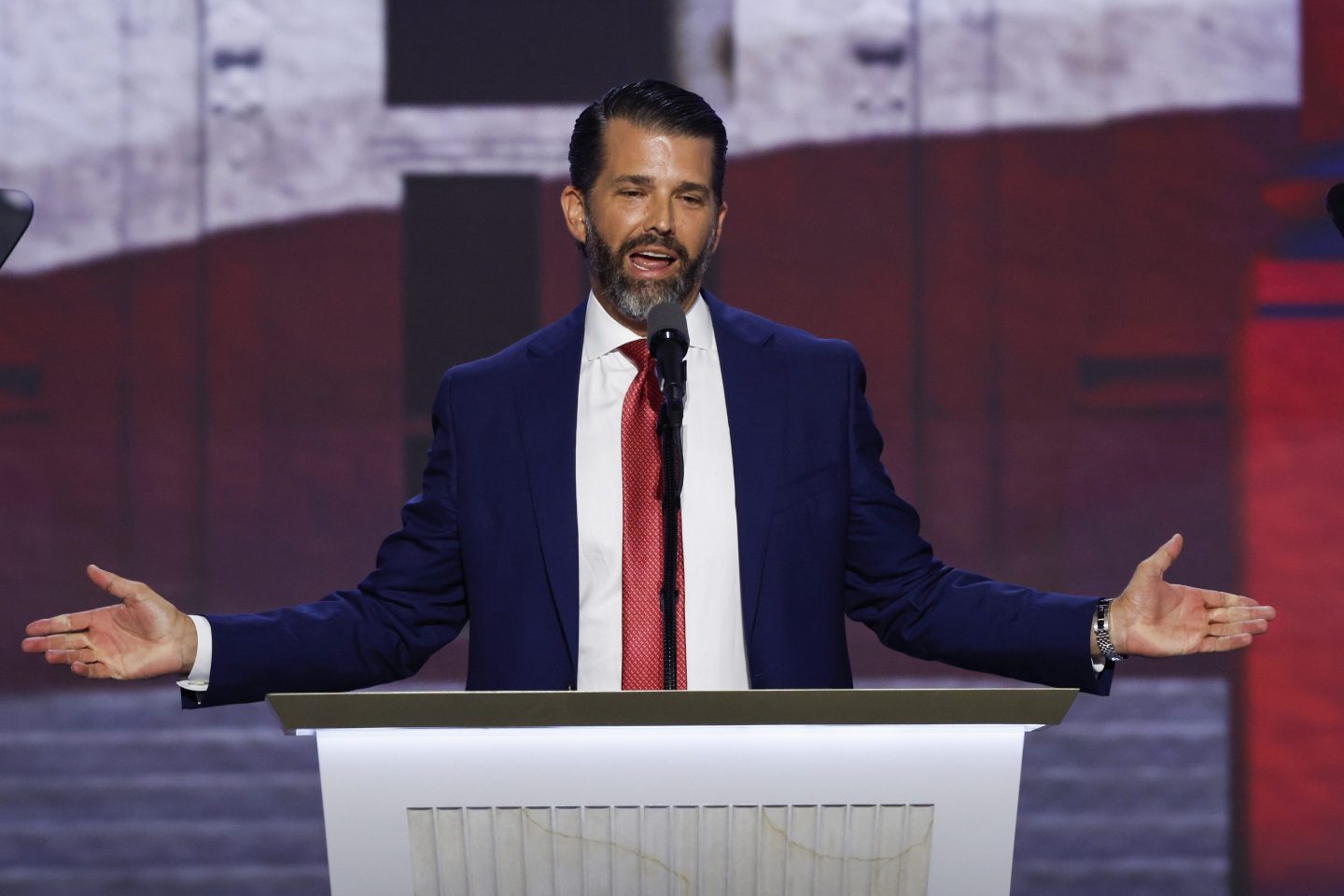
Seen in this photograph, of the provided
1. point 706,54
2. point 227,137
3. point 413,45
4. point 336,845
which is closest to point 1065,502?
point 706,54

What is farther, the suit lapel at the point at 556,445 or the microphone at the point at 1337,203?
the microphone at the point at 1337,203

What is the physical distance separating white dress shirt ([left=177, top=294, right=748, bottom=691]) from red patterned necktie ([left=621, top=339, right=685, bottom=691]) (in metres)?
0.02

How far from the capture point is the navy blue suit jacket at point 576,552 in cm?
181

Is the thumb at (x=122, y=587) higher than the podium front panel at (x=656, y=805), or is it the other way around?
the thumb at (x=122, y=587)

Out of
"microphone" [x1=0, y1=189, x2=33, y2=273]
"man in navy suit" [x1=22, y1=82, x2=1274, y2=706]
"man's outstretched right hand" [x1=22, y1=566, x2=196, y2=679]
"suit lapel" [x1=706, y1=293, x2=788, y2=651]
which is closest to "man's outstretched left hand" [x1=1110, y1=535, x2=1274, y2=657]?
"man in navy suit" [x1=22, y1=82, x2=1274, y2=706]

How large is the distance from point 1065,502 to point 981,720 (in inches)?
98.2

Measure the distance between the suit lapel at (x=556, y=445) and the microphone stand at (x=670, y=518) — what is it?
0.41 metres

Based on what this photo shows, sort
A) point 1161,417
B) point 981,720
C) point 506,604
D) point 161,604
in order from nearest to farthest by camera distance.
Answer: point 981,720
point 161,604
point 506,604
point 1161,417

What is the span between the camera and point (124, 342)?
3.58m

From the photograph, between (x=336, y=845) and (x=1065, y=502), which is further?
(x=1065, y=502)

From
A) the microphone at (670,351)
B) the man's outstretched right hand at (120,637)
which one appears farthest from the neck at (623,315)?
the man's outstretched right hand at (120,637)

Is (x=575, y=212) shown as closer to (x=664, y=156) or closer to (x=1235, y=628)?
(x=664, y=156)

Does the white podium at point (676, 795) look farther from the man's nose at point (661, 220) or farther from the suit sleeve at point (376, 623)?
the man's nose at point (661, 220)

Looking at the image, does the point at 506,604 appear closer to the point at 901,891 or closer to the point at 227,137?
the point at 901,891
